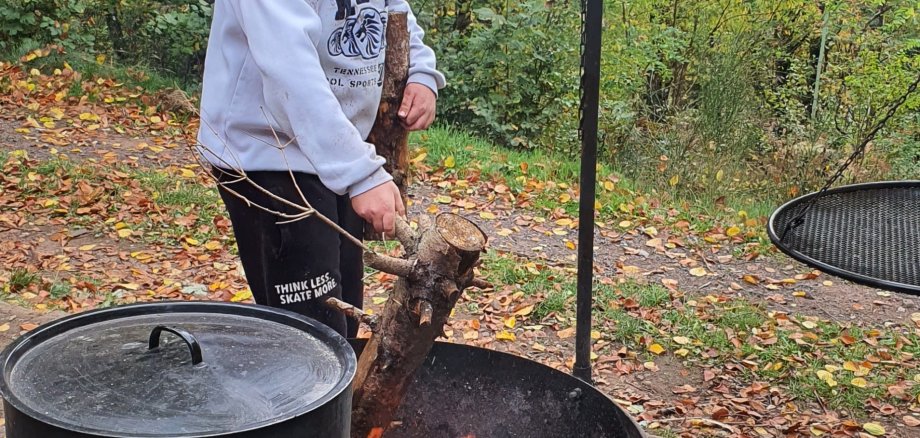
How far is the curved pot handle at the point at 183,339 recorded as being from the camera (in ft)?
5.03

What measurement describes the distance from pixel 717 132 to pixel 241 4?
5.46m

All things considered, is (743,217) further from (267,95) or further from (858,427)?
(267,95)

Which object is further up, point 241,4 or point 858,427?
point 241,4

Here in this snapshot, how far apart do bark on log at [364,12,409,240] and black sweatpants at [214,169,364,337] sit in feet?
0.65

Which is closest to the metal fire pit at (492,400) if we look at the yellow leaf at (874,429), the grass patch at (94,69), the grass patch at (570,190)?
the yellow leaf at (874,429)

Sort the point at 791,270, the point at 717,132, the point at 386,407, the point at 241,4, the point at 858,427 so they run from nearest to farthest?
the point at 241,4, the point at 386,407, the point at 858,427, the point at 791,270, the point at 717,132

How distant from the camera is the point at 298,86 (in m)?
1.97

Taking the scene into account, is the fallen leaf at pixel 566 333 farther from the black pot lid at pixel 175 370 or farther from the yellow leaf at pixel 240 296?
the black pot lid at pixel 175 370

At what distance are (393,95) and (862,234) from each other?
1.57 metres

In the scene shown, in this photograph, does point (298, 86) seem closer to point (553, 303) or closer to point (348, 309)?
point (348, 309)

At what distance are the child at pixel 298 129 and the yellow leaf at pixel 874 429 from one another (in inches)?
84.7

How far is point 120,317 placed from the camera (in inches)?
71.7

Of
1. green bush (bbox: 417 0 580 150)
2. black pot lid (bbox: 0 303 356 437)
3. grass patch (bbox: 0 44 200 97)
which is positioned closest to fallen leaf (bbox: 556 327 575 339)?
black pot lid (bbox: 0 303 356 437)

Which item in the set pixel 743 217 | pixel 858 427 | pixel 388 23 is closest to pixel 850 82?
pixel 743 217
